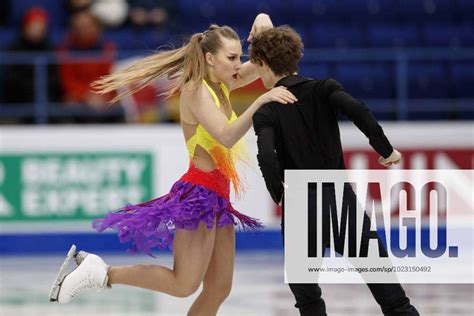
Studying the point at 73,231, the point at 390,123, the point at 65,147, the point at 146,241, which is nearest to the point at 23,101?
the point at 65,147

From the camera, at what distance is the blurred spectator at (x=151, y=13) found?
1216 centimetres

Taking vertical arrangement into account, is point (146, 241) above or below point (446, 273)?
above

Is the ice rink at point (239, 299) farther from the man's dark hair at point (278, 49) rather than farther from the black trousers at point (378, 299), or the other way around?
the man's dark hair at point (278, 49)

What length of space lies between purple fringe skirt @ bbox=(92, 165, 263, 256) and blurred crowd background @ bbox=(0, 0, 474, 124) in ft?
17.4

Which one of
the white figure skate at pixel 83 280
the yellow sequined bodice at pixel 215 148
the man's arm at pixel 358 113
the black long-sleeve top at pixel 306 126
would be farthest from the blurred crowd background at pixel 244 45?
the man's arm at pixel 358 113

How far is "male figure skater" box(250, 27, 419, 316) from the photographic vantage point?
16.1ft

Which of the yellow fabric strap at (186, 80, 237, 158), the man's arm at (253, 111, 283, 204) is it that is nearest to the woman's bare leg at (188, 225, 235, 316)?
the yellow fabric strap at (186, 80, 237, 158)

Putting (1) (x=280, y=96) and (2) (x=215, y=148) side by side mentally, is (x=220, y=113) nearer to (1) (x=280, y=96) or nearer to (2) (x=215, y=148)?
(2) (x=215, y=148)

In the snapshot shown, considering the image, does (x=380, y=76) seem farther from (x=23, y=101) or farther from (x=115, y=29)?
(x=23, y=101)

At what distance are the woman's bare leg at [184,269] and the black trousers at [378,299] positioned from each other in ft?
1.54

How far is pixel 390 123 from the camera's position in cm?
1106

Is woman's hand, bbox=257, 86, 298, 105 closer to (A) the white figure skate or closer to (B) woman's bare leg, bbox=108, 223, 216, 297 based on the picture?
(B) woman's bare leg, bbox=108, 223, 216, 297

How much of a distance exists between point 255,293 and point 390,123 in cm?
355

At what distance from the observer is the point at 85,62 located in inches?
435
